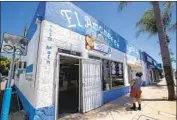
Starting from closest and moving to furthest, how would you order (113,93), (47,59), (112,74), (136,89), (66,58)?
(47,59), (136,89), (66,58), (113,93), (112,74)

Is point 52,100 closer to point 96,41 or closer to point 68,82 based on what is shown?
point 96,41

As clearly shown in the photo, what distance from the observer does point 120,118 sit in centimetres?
548

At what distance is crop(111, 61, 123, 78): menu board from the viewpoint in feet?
30.9

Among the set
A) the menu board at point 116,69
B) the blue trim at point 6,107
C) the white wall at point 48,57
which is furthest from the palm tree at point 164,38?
the blue trim at point 6,107

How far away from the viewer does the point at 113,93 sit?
8969 mm

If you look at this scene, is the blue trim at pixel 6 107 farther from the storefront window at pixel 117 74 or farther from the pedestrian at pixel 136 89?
the storefront window at pixel 117 74

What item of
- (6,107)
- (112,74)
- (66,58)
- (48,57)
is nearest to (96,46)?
(66,58)

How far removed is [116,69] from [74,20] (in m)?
5.11

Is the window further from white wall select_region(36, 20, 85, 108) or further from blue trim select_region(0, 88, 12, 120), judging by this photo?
blue trim select_region(0, 88, 12, 120)

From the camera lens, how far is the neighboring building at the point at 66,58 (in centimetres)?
486

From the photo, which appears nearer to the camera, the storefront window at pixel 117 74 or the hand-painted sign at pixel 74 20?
the hand-painted sign at pixel 74 20

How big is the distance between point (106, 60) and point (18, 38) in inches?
220

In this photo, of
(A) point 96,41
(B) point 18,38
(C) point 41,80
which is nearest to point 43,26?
(B) point 18,38

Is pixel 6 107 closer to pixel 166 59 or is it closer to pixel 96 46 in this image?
pixel 96 46
